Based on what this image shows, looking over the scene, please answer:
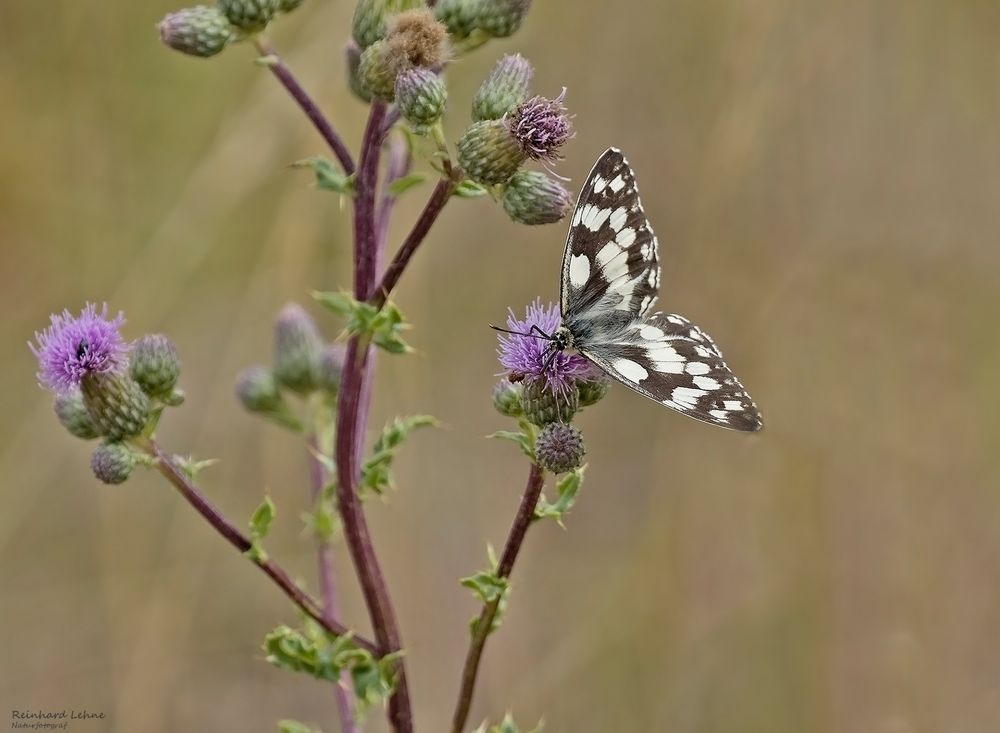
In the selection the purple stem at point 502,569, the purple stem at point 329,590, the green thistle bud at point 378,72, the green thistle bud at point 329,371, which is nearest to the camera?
the purple stem at point 502,569

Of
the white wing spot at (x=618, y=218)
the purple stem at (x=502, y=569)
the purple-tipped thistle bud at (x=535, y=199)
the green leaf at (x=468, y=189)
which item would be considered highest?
the white wing spot at (x=618, y=218)

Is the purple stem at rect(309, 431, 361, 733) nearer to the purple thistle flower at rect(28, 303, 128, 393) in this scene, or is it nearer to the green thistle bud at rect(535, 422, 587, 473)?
the purple thistle flower at rect(28, 303, 128, 393)

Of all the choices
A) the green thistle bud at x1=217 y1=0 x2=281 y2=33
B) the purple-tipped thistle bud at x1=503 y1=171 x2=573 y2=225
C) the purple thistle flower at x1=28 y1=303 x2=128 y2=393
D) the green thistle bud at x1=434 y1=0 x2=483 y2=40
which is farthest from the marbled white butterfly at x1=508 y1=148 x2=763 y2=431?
the purple thistle flower at x1=28 y1=303 x2=128 y2=393

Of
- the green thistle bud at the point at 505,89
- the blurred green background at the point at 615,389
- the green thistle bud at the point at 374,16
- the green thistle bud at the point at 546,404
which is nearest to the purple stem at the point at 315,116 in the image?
the green thistle bud at the point at 374,16

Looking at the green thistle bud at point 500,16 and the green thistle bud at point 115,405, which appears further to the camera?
the green thistle bud at point 500,16

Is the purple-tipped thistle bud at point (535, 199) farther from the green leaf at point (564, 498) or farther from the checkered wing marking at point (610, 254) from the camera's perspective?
the green leaf at point (564, 498)

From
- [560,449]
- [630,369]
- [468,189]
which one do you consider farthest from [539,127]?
[560,449]
